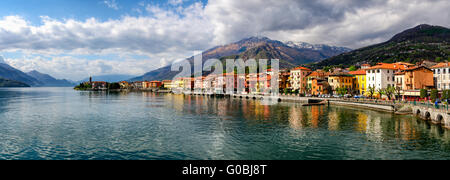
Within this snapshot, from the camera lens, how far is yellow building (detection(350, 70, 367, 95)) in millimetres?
109250

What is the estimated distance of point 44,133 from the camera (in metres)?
39.2

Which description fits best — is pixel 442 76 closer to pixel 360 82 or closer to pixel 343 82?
pixel 360 82

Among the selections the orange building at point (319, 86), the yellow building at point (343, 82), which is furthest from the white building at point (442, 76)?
the orange building at point (319, 86)

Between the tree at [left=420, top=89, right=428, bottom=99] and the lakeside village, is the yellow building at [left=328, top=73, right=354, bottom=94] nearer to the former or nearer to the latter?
the lakeside village

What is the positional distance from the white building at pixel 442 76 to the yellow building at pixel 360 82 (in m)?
24.1

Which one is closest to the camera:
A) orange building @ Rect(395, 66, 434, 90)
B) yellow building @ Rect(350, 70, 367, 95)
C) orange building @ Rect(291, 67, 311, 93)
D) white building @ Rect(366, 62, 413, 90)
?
orange building @ Rect(395, 66, 434, 90)

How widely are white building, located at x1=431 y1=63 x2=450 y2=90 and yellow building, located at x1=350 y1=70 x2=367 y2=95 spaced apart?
24.1m

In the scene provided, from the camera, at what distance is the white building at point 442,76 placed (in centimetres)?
8150

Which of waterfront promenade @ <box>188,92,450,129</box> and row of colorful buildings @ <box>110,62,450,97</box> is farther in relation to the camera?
row of colorful buildings @ <box>110,62,450,97</box>

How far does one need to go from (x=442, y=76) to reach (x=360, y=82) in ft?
99.0

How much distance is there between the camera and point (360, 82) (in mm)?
111500

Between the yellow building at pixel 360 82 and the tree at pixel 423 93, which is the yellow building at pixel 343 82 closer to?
the yellow building at pixel 360 82

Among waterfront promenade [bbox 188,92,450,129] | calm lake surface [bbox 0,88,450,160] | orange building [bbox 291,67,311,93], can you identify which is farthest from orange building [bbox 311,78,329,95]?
calm lake surface [bbox 0,88,450,160]
